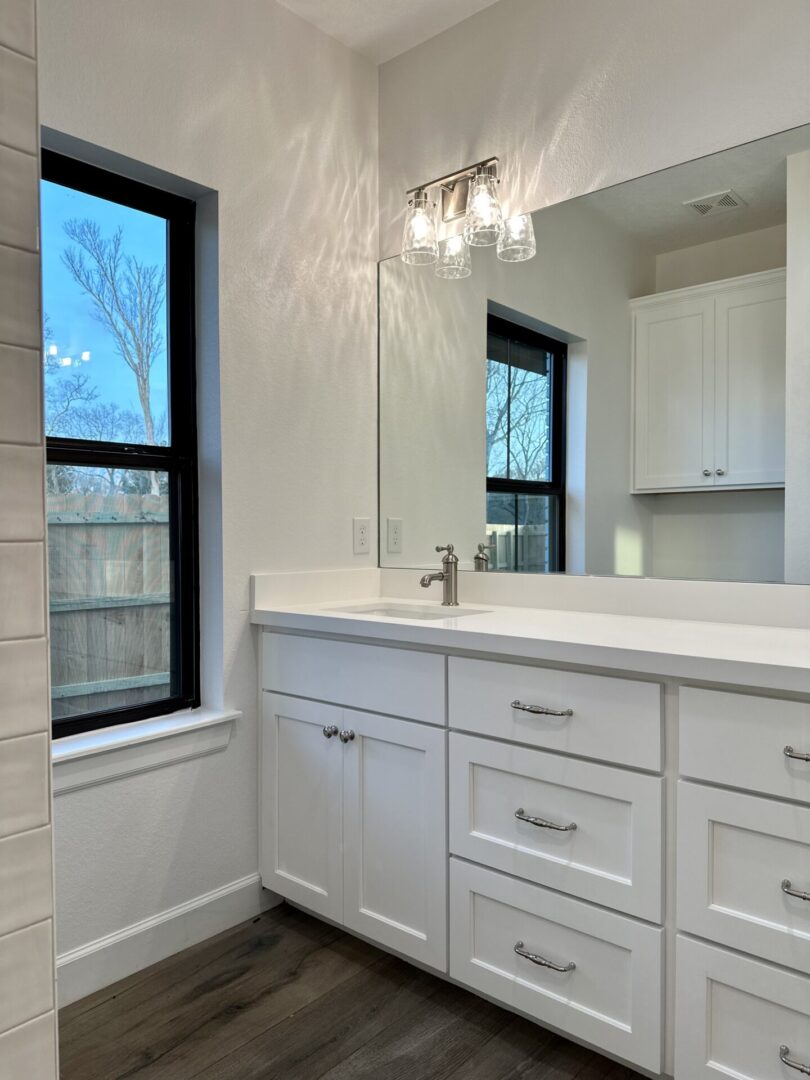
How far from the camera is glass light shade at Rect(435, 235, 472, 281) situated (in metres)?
2.25

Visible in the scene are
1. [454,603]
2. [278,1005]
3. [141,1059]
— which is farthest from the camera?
[454,603]

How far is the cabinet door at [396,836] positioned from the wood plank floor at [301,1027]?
11 centimetres

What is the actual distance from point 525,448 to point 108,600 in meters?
1.20

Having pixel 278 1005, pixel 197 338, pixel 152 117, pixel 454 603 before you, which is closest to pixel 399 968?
pixel 278 1005

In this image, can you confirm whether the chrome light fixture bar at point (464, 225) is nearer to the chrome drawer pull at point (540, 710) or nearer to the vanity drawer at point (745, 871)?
the chrome drawer pull at point (540, 710)

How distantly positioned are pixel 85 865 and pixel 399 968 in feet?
2.59

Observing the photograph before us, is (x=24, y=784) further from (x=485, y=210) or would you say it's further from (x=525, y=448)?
(x=485, y=210)

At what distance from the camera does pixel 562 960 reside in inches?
57.3

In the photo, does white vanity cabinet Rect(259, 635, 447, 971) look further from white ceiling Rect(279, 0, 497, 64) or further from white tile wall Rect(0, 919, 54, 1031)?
white ceiling Rect(279, 0, 497, 64)

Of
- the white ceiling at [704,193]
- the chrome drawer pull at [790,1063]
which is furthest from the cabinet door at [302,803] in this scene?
the white ceiling at [704,193]

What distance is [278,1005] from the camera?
1.68m

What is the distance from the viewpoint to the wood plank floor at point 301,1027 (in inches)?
58.1

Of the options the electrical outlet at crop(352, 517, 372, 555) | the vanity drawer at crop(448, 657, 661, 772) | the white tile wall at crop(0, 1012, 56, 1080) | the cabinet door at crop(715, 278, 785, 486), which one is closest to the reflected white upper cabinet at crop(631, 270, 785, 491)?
the cabinet door at crop(715, 278, 785, 486)

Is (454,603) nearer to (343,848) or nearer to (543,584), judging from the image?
(543,584)
